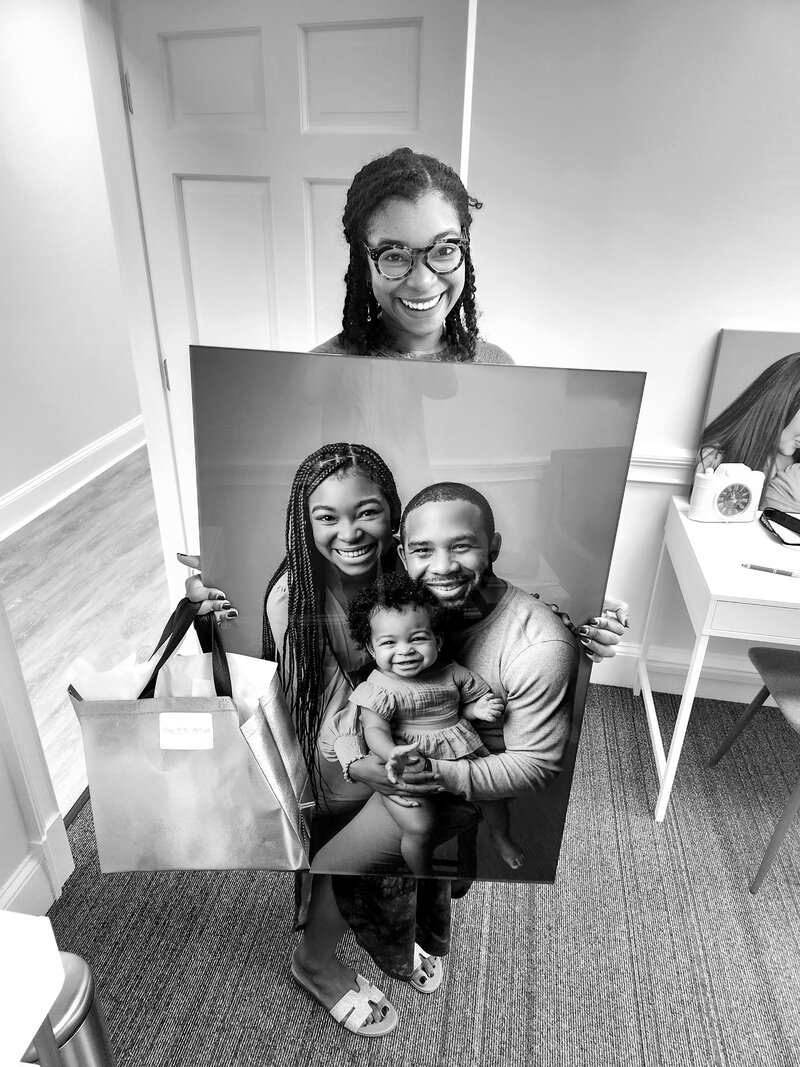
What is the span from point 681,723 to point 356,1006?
1003 mm

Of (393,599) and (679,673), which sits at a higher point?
(393,599)

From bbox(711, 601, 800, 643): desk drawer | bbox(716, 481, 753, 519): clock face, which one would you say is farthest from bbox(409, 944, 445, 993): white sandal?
bbox(716, 481, 753, 519): clock face

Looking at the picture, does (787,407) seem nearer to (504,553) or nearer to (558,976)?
(504,553)

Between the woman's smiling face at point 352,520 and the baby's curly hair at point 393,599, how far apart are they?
0.09ft

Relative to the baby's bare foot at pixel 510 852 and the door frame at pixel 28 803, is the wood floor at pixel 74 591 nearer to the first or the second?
the door frame at pixel 28 803

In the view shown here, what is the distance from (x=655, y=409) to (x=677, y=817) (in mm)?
1144

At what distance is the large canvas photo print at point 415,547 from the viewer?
93cm

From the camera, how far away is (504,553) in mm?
965

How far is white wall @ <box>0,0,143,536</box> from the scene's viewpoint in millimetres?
3078

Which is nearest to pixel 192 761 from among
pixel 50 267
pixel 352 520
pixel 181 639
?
pixel 181 639

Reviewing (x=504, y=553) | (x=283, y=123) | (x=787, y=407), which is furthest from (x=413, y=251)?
(x=787, y=407)

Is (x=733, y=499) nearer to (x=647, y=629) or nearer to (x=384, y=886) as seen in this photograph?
(x=647, y=629)

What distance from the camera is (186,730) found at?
926 millimetres

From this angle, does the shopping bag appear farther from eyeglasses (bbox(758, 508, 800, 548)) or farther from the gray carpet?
eyeglasses (bbox(758, 508, 800, 548))
